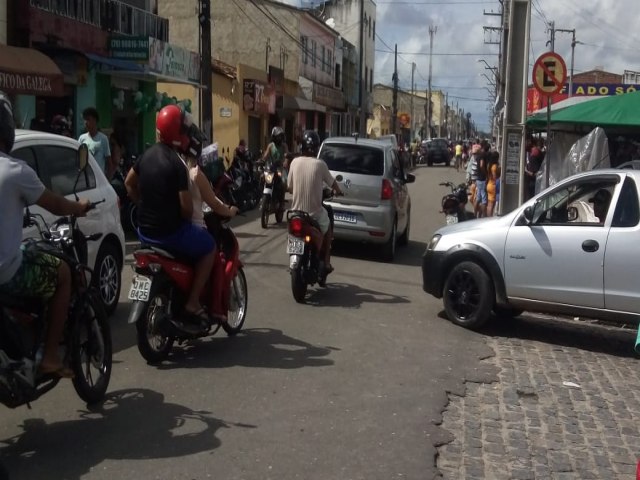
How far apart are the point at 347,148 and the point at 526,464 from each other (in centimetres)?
893

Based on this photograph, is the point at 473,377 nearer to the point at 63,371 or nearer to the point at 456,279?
the point at 456,279

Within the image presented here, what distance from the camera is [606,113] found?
48.4 ft

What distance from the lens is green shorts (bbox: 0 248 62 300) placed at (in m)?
4.82

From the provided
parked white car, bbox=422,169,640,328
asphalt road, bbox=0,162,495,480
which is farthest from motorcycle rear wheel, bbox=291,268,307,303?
parked white car, bbox=422,169,640,328

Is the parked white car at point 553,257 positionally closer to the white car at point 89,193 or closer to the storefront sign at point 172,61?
the white car at point 89,193

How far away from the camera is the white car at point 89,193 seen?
748 cm

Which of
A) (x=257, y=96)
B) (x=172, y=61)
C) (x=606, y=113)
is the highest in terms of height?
(x=172, y=61)

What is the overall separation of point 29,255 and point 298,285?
4889mm

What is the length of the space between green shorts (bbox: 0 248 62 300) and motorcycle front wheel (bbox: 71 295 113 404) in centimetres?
43

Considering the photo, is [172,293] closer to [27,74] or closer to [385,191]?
[385,191]

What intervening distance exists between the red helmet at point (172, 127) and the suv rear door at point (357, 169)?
6.77 m

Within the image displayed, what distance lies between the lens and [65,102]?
1891cm

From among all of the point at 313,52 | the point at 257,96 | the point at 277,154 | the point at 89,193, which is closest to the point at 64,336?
the point at 89,193

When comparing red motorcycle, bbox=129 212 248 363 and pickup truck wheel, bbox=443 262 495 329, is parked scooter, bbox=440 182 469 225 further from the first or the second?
red motorcycle, bbox=129 212 248 363
